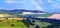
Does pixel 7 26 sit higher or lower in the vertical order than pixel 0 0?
lower

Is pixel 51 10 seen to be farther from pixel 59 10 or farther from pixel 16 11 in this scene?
pixel 16 11

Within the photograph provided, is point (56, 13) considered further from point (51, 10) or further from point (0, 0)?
point (0, 0)

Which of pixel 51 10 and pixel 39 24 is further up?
pixel 51 10

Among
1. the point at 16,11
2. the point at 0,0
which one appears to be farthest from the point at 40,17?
the point at 0,0

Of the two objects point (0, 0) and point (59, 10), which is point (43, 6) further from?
point (0, 0)

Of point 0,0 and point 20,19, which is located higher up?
point 0,0

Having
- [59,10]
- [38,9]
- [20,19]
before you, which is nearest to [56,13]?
[59,10]

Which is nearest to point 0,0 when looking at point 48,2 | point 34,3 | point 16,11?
point 16,11
